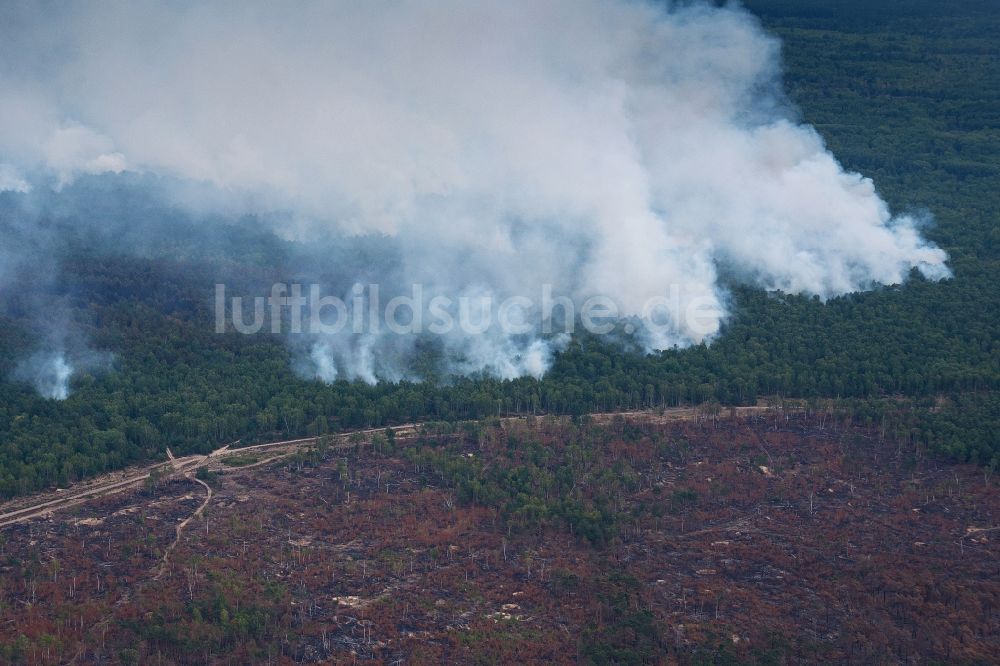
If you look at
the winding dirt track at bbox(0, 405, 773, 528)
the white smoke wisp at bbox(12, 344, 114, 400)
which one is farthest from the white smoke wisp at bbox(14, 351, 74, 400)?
the winding dirt track at bbox(0, 405, 773, 528)

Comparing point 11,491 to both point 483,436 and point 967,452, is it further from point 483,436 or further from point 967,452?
point 967,452

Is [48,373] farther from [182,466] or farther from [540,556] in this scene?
[540,556]

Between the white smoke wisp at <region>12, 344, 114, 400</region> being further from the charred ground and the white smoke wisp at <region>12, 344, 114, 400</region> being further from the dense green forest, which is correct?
the charred ground

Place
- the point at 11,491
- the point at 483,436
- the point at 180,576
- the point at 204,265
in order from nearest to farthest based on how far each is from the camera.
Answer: the point at 180,576, the point at 11,491, the point at 483,436, the point at 204,265

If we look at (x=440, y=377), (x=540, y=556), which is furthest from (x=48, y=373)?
(x=540, y=556)

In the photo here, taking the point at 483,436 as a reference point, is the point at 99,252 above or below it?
above

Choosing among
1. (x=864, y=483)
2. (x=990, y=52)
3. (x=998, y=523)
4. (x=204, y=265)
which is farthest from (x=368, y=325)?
(x=990, y=52)
